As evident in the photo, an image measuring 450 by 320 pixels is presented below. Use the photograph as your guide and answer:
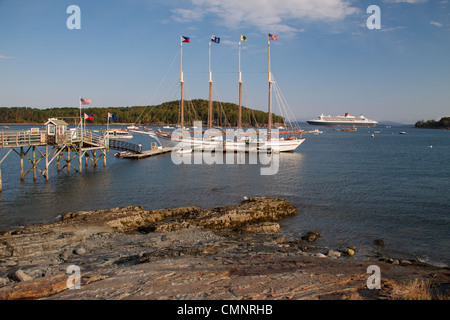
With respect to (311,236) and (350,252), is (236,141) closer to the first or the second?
(311,236)

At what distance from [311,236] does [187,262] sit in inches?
333

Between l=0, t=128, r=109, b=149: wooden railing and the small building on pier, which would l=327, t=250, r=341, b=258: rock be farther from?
the small building on pier

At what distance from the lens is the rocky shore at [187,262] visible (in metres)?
9.21

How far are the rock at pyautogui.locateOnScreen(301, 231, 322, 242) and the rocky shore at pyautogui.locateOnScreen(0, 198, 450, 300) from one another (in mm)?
53

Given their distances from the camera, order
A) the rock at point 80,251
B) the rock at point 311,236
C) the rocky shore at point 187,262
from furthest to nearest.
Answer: the rock at point 311,236 → the rock at point 80,251 → the rocky shore at point 187,262

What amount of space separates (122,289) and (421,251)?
1454 centimetres

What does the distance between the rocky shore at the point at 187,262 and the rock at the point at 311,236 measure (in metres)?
0.05

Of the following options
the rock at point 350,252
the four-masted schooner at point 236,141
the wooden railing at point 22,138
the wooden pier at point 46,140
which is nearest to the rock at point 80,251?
the rock at point 350,252

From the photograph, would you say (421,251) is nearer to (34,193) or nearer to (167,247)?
(167,247)

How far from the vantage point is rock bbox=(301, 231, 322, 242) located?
17.6m

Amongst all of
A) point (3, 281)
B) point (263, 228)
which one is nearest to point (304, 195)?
point (263, 228)

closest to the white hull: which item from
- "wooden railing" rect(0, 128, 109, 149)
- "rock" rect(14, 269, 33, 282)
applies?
"wooden railing" rect(0, 128, 109, 149)

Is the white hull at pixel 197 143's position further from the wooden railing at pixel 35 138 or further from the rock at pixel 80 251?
the rock at pixel 80 251
